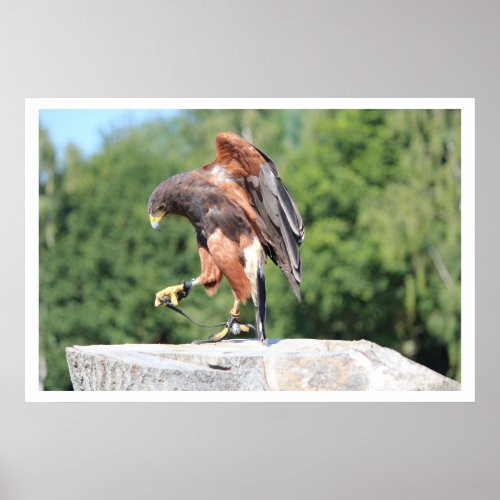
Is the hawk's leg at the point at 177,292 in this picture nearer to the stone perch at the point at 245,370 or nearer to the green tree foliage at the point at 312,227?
the green tree foliage at the point at 312,227

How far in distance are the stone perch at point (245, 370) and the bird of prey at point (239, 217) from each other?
0.20 metres

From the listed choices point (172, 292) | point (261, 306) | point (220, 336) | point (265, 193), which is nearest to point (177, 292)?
point (172, 292)

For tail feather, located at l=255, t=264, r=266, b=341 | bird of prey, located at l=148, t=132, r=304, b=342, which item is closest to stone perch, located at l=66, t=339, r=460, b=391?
tail feather, located at l=255, t=264, r=266, b=341

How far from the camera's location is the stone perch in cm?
418

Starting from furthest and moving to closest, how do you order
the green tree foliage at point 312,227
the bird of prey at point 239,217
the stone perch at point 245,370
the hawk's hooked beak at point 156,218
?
the green tree foliage at point 312,227
the hawk's hooked beak at point 156,218
the bird of prey at point 239,217
the stone perch at point 245,370

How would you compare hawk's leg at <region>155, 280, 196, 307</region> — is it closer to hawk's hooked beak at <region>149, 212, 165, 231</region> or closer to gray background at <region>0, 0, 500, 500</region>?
hawk's hooked beak at <region>149, 212, 165, 231</region>

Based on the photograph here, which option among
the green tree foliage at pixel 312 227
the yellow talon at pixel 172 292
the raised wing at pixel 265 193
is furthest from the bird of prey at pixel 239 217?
the green tree foliage at pixel 312 227

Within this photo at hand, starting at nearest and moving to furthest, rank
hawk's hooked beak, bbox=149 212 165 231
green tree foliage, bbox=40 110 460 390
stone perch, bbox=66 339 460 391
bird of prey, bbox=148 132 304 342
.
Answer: stone perch, bbox=66 339 460 391, bird of prey, bbox=148 132 304 342, hawk's hooked beak, bbox=149 212 165 231, green tree foliage, bbox=40 110 460 390

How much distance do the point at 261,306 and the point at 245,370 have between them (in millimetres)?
343

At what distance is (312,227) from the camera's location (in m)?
5.23

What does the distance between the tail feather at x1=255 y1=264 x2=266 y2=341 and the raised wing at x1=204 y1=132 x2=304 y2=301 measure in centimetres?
11

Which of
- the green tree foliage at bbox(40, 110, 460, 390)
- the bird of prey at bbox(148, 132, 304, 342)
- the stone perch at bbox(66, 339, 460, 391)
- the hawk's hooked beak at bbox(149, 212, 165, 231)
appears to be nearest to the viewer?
the stone perch at bbox(66, 339, 460, 391)
